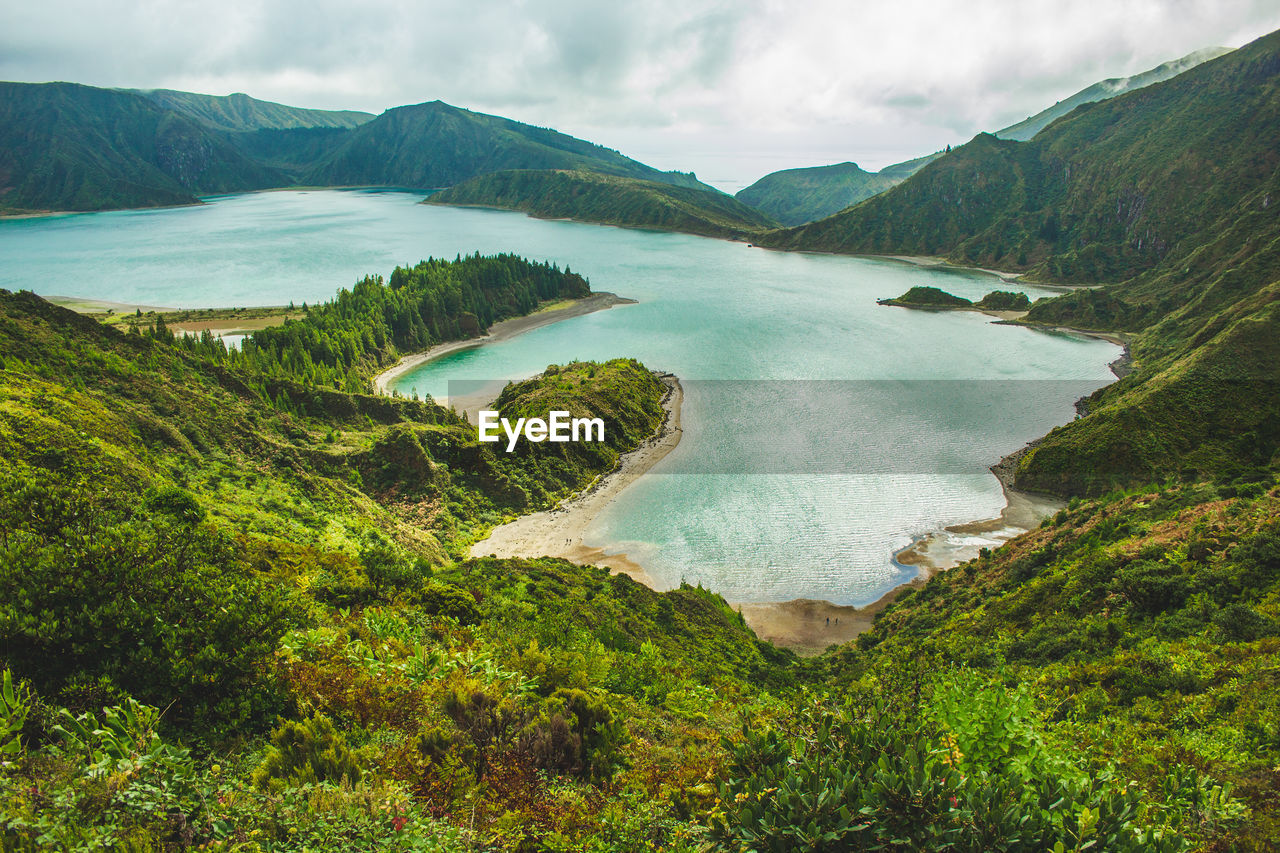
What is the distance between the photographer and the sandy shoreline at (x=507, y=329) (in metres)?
89.6

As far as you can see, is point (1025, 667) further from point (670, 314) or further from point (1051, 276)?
point (1051, 276)

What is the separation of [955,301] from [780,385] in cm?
7578

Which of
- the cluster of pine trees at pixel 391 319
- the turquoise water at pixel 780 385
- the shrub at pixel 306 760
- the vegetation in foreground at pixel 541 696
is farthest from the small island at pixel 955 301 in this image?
the shrub at pixel 306 760

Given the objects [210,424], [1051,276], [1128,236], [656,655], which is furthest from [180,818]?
[1128,236]

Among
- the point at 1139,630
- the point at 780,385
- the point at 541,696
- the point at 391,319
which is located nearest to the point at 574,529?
the point at 1139,630

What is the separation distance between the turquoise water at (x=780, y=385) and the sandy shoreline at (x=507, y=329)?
2.93m

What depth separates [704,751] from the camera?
1227 cm

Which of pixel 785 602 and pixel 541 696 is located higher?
pixel 541 696

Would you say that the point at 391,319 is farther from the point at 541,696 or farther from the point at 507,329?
the point at 541,696

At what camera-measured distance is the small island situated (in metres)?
132

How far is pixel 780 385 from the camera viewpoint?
268 feet
